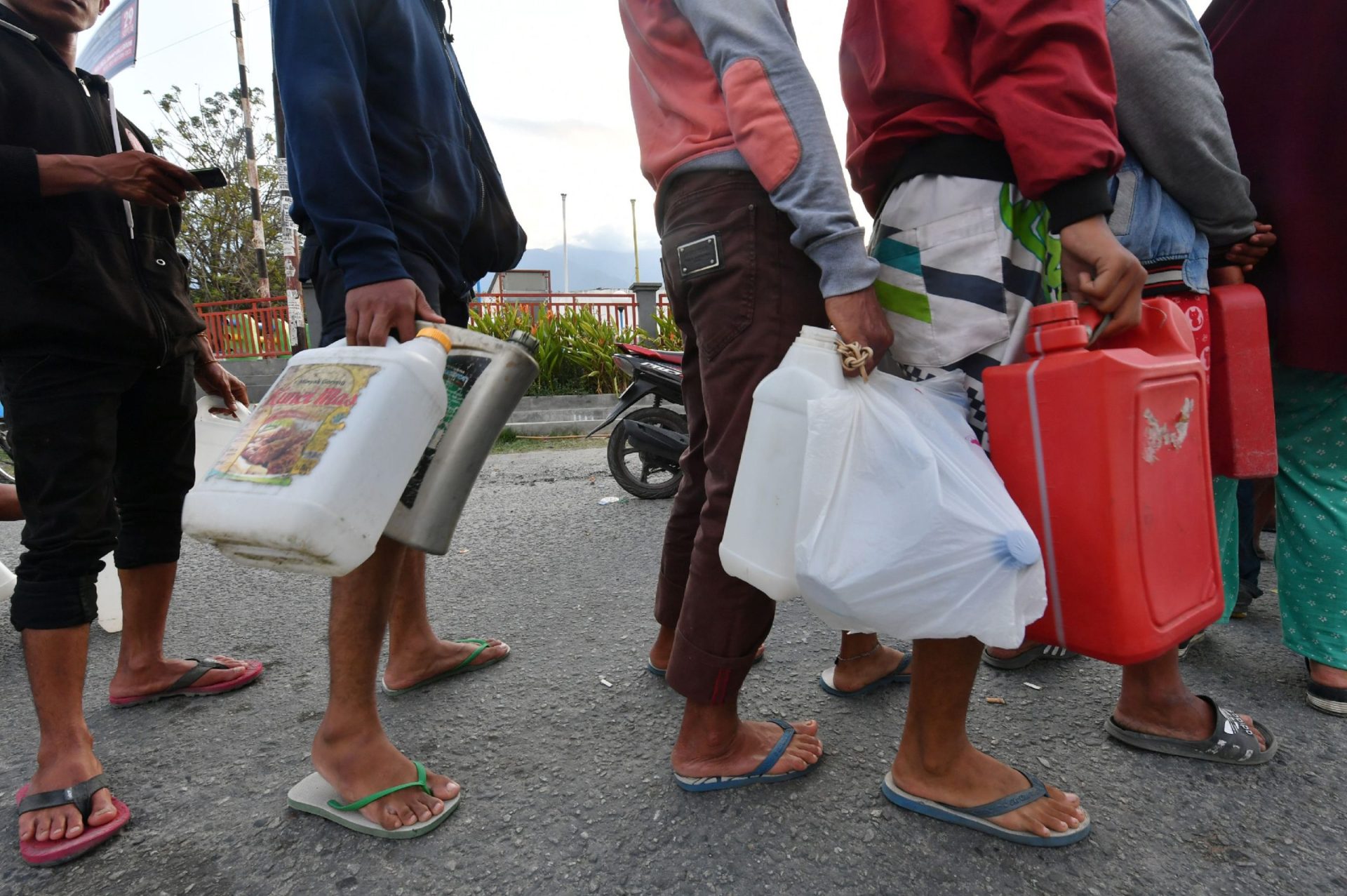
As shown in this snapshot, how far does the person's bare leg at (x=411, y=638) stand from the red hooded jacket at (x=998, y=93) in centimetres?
155

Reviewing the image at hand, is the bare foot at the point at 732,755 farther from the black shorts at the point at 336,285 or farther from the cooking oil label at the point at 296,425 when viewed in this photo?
the black shorts at the point at 336,285

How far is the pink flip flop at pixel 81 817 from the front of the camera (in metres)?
1.35

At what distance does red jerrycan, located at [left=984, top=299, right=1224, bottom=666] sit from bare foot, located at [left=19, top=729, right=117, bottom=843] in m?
1.81

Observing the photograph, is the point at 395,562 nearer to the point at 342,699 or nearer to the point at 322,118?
the point at 342,699

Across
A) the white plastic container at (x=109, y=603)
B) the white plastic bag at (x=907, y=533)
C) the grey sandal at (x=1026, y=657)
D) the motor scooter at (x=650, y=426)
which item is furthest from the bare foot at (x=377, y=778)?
the motor scooter at (x=650, y=426)

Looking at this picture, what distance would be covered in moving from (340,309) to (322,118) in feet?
1.16

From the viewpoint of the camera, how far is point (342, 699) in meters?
1.47

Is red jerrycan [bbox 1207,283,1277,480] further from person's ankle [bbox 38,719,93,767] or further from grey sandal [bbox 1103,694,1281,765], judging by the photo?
person's ankle [bbox 38,719,93,767]

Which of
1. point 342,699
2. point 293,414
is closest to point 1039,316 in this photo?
point 293,414

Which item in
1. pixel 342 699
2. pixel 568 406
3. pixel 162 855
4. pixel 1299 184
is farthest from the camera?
pixel 568 406

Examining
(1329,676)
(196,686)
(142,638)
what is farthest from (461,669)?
(1329,676)

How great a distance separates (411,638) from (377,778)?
1.94 ft

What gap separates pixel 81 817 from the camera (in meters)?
1.42

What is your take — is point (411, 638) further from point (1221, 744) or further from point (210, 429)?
point (1221, 744)
